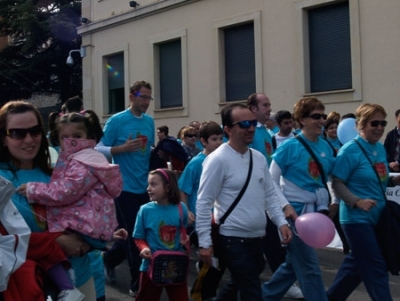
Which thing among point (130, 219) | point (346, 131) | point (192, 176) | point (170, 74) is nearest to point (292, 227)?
point (192, 176)

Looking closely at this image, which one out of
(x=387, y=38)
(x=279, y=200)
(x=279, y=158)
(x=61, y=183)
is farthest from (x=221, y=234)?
(x=387, y=38)

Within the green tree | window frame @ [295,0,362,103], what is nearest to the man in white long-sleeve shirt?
window frame @ [295,0,362,103]

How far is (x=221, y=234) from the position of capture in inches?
192

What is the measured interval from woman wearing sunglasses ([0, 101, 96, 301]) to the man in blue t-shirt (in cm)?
336

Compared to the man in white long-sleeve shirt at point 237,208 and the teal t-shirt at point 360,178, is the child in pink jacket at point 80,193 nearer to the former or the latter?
the man in white long-sleeve shirt at point 237,208

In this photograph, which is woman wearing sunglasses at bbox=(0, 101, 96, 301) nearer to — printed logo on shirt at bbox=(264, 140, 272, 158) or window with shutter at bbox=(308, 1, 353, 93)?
printed logo on shirt at bbox=(264, 140, 272, 158)

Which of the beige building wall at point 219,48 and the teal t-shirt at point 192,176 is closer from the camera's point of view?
the teal t-shirt at point 192,176

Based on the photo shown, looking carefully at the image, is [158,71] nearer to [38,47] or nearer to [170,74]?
[170,74]

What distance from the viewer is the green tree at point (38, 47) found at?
31.9m

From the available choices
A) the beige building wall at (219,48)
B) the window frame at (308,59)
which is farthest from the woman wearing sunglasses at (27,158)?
the window frame at (308,59)

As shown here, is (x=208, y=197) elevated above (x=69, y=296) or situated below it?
above

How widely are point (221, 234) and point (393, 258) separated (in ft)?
4.83

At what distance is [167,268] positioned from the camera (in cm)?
554

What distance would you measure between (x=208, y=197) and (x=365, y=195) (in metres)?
1.42
